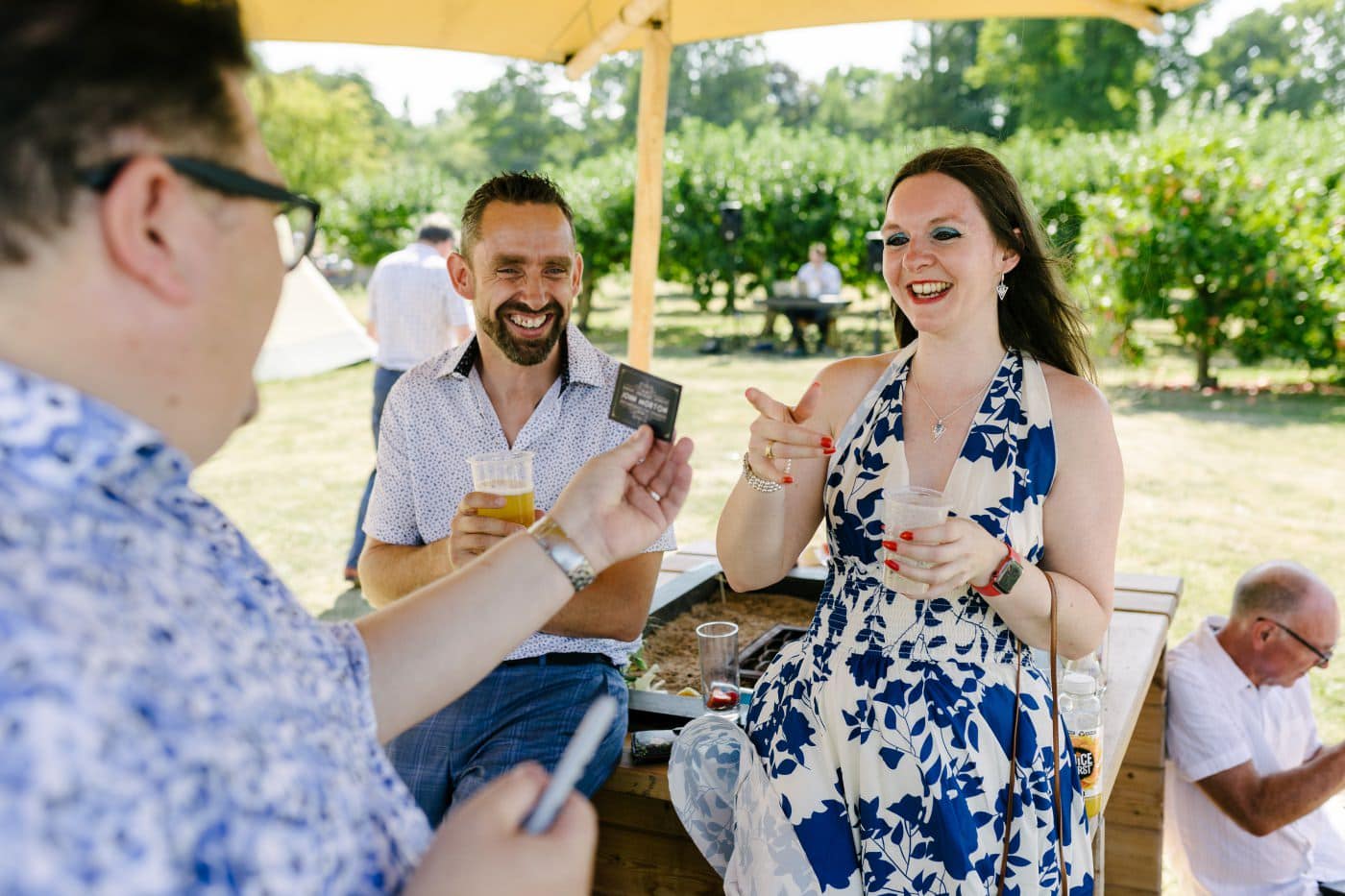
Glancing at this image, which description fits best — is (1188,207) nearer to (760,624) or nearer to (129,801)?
(760,624)

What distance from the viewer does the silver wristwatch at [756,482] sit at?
7.14ft

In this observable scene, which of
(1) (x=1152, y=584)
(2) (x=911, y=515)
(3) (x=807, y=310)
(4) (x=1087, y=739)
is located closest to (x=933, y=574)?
(2) (x=911, y=515)

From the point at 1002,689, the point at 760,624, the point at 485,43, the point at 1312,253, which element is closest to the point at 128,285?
the point at 1002,689

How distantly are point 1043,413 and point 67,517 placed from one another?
6.11 ft

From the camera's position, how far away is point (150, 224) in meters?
0.81

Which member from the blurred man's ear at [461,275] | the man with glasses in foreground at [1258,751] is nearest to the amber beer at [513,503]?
the blurred man's ear at [461,275]

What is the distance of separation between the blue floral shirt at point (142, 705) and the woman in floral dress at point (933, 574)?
3.88ft

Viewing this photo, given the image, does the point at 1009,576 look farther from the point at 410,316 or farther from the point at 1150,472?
the point at 1150,472

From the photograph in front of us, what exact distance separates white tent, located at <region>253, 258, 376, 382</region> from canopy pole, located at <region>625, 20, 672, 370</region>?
9059mm

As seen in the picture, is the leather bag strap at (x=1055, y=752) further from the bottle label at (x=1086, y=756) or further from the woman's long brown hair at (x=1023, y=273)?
the woman's long brown hair at (x=1023, y=273)

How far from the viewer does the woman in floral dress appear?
1.92 metres

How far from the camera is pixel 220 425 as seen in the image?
91cm

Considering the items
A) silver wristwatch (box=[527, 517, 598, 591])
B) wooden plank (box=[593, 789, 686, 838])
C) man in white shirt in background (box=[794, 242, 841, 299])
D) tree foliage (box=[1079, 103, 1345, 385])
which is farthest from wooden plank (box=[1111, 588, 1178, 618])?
man in white shirt in background (box=[794, 242, 841, 299])

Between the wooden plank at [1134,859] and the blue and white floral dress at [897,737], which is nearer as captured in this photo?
the blue and white floral dress at [897,737]
